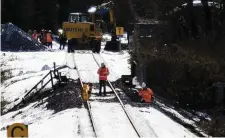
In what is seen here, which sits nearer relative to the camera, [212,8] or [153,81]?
[153,81]

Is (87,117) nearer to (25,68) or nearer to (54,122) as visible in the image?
(54,122)

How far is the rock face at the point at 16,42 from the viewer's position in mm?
46503

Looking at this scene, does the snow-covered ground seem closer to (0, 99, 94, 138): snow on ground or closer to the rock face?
(0, 99, 94, 138): snow on ground

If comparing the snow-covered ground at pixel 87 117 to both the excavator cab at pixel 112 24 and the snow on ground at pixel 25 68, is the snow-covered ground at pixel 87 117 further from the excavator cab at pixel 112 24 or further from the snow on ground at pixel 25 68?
the excavator cab at pixel 112 24

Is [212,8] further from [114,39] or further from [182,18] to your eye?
[114,39]

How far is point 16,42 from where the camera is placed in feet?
157

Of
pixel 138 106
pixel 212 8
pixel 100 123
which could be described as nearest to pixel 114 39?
pixel 212 8

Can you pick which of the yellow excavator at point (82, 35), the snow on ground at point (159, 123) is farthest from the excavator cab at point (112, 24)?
the snow on ground at point (159, 123)

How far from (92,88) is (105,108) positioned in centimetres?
453

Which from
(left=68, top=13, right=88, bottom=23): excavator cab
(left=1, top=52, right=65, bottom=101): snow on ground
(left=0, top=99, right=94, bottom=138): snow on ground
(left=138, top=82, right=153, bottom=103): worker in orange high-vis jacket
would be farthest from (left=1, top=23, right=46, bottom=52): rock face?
(left=138, top=82, right=153, bottom=103): worker in orange high-vis jacket

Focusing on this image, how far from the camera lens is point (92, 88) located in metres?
25.3

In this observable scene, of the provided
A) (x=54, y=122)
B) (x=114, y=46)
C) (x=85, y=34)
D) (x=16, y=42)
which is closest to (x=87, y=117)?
(x=54, y=122)

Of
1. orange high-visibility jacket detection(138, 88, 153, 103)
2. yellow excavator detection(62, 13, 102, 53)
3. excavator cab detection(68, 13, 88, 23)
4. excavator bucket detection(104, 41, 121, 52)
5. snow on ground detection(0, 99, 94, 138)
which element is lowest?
snow on ground detection(0, 99, 94, 138)

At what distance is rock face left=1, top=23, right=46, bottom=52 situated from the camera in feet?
153
